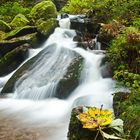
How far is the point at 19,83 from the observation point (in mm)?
10109

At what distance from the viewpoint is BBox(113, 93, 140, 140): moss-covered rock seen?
5.34 m

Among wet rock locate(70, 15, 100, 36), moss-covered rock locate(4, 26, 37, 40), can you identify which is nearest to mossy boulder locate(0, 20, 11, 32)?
moss-covered rock locate(4, 26, 37, 40)

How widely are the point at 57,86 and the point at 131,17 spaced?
3.99 meters

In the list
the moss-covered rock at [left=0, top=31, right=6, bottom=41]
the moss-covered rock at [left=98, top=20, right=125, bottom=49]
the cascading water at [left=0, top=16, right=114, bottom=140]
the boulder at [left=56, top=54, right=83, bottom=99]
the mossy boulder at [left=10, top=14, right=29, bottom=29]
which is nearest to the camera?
the cascading water at [left=0, top=16, right=114, bottom=140]

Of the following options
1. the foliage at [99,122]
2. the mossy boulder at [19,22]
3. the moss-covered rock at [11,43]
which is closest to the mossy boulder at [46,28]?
the moss-covered rock at [11,43]

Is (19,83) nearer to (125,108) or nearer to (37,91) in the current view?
(37,91)

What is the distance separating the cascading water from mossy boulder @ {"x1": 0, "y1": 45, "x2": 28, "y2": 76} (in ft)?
2.71

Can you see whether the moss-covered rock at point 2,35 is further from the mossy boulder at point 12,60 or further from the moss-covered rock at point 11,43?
the mossy boulder at point 12,60

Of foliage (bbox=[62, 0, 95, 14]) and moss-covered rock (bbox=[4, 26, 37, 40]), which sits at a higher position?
foliage (bbox=[62, 0, 95, 14])

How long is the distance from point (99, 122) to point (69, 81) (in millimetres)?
4350

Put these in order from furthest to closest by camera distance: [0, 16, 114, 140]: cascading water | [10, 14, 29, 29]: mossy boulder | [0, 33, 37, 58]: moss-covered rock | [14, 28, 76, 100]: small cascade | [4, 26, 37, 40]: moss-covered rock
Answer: [10, 14, 29, 29]: mossy boulder
[4, 26, 37, 40]: moss-covered rock
[0, 33, 37, 58]: moss-covered rock
[14, 28, 76, 100]: small cascade
[0, 16, 114, 140]: cascading water

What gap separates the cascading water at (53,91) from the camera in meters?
7.85

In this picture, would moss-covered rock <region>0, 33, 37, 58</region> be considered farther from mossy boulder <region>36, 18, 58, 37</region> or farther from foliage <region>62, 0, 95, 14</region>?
foliage <region>62, 0, 95, 14</region>

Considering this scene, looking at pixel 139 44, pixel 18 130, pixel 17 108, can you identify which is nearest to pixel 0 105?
pixel 17 108
